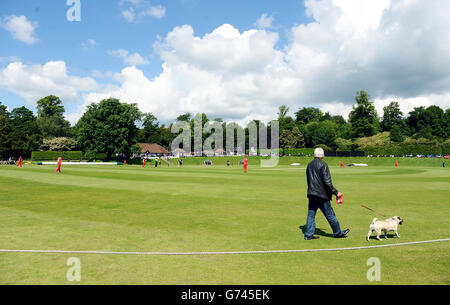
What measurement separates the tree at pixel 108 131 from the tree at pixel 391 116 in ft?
379

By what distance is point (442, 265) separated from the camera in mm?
6312

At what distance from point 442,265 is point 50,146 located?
108203mm

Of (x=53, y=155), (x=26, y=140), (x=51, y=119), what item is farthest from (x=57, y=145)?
(x=51, y=119)

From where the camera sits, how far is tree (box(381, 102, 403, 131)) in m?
142

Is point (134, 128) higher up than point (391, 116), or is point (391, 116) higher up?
point (391, 116)

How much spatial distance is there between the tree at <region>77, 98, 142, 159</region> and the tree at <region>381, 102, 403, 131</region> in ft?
379

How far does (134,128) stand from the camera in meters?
92.8

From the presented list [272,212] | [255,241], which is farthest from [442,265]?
[272,212]

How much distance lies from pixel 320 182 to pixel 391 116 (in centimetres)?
15600

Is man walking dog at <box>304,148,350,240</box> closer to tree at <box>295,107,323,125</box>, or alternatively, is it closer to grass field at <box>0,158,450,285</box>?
grass field at <box>0,158,450,285</box>

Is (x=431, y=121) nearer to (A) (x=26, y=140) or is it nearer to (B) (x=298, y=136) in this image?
(B) (x=298, y=136)

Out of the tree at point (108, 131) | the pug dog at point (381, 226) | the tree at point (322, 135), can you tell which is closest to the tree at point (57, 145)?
the tree at point (108, 131)
